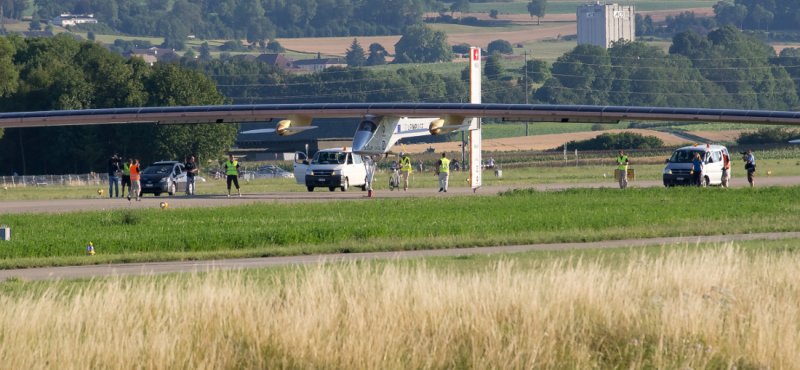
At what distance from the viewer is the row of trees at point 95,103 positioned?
87438 mm

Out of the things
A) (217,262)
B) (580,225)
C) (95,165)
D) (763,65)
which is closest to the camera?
(217,262)

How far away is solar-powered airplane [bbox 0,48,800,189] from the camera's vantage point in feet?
162

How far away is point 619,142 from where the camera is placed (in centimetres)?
11131

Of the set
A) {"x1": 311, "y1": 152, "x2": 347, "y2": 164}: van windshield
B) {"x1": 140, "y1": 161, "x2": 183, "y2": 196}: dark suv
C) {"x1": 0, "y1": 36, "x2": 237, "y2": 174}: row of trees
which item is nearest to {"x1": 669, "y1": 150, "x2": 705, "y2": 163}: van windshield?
{"x1": 311, "y1": 152, "x2": 347, "y2": 164}: van windshield

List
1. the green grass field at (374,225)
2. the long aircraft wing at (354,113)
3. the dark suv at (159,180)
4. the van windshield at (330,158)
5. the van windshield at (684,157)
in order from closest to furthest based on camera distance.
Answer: the green grass field at (374,225) → the long aircraft wing at (354,113) → the van windshield at (684,157) → the dark suv at (159,180) → the van windshield at (330,158)

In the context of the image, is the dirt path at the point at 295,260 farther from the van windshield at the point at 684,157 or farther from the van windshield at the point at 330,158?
the van windshield at the point at 330,158

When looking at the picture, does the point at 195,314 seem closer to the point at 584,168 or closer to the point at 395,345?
the point at 395,345

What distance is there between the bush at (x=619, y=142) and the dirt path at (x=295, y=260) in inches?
3309

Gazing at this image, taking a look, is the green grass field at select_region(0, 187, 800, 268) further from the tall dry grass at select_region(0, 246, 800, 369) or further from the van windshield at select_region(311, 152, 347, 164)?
the van windshield at select_region(311, 152, 347, 164)

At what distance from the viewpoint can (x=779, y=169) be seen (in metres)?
71.6

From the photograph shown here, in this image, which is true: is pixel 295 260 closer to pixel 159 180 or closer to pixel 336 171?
pixel 336 171

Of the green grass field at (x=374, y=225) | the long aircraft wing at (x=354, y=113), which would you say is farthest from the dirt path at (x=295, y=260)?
the long aircraft wing at (x=354, y=113)

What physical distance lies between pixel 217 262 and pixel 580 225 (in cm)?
968

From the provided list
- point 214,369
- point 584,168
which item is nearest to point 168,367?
point 214,369
